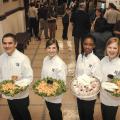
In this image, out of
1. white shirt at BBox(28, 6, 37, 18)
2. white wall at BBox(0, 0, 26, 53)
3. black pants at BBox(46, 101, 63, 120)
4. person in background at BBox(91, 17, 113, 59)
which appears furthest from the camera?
white shirt at BBox(28, 6, 37, 18)

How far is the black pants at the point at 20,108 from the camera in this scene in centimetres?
403

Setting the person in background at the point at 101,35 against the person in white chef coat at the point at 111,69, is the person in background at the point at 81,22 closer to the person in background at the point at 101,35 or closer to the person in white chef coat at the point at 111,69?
the person in background at the point at 101,35

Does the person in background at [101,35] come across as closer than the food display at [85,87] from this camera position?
No

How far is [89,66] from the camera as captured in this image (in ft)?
13.0

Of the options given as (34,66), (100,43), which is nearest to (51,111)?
(100,43)

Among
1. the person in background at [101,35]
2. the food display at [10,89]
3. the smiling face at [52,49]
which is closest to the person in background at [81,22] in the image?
the person in background at [101,35]

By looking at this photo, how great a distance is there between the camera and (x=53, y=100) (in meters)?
3.97

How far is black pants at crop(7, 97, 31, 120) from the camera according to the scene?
159 inches

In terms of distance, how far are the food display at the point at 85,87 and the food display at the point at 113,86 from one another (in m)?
0.11

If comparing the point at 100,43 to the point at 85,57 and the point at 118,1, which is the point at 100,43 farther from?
the point at 118,1

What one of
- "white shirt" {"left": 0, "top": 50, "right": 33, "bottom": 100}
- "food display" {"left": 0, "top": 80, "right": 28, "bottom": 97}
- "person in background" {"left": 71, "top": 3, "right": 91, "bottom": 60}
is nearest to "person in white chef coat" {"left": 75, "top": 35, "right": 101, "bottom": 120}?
"white shirt" {"left": 0, "top": 50, "right": 33, "bottom": 100}

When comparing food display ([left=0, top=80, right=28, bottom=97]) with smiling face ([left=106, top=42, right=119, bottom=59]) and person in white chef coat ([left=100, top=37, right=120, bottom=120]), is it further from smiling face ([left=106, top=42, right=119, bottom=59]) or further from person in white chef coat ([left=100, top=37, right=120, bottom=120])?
smiling face ([left=106, top=42, right=119, bottom=59])

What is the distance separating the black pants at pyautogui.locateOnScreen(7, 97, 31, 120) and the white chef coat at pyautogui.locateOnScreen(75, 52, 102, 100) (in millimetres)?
832

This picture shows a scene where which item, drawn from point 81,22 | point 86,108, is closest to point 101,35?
point 81,22
